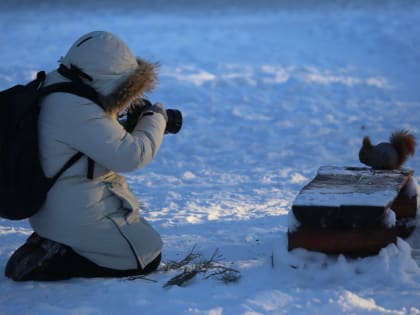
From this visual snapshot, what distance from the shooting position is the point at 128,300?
2936 millimetres

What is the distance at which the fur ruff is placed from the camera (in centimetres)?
313

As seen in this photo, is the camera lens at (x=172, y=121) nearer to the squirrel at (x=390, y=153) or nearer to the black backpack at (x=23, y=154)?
the black backpack at (x=23, y=154)

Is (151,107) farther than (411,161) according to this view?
No

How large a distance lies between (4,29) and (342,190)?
11105 mm

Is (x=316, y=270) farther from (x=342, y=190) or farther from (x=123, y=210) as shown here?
(x=123, y=210)

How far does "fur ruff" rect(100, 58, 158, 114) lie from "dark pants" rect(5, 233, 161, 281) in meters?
0.66

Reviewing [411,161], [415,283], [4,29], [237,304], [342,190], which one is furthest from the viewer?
[4,29]

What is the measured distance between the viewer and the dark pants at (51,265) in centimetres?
322

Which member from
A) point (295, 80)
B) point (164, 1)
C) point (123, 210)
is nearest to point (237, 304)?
point (123, 210)

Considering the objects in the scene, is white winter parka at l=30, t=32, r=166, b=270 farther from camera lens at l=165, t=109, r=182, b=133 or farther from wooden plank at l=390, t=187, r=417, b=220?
wooden plank at l=390, t=187, r=417, b=220

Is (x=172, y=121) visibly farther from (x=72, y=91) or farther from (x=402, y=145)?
(x=402, y=145)

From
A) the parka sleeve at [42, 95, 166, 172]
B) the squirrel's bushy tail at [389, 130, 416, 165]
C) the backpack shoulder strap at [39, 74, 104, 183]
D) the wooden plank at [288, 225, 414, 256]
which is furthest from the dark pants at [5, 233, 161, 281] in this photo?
the squirrel's bushy tail at [389, 130, 416, 165]

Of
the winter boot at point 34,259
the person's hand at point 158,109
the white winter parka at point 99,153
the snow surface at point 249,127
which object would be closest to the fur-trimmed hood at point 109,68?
the white winter parka at point 99,153

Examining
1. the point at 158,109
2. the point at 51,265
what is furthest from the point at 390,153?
the point at 51,265
